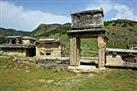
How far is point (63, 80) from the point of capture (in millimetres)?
21203

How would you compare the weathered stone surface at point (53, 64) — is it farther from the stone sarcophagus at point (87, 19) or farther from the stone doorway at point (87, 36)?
the stone sarcophagus at point (87, 19)

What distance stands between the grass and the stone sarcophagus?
4906 mm

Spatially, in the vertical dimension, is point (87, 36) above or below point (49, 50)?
above

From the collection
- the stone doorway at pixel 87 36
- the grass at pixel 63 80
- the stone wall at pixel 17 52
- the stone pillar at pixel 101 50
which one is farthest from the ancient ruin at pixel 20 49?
the stone pillar at pixel 101 50

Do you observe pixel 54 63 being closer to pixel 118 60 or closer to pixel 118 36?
pixel 118 60

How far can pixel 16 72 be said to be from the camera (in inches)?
1003

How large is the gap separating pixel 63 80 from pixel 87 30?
20.6 ft

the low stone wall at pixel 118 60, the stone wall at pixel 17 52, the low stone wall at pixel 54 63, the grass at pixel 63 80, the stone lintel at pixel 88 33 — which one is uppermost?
the stone lintel at pixel 88 33

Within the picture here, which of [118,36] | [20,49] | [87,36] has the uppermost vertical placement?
[118,36]

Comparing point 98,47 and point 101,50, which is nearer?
point 101,50

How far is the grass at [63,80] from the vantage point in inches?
731

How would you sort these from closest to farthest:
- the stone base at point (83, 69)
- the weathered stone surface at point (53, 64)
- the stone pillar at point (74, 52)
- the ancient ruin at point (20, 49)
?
the stone base at point (83, 69), the stone pillar at point (74, 52), the weathered stone surface at point (53, 64), the ancient ruin at point (20, 49)

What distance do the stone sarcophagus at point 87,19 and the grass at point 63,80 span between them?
193 inches

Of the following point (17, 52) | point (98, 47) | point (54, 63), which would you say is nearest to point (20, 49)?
point (17, 52)
